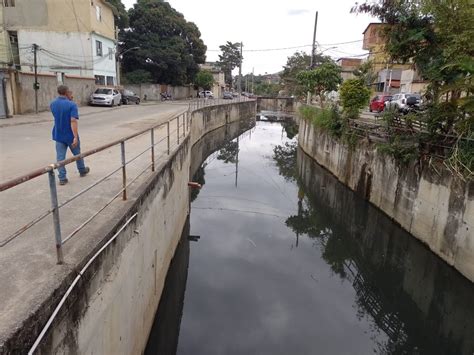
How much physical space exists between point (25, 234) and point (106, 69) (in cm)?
3094

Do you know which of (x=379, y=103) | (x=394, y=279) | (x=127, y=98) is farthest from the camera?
(x=127, y=98)

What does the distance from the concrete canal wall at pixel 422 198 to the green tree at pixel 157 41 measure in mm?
29344

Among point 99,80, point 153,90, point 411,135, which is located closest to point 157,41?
point 153,90

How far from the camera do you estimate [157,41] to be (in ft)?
131

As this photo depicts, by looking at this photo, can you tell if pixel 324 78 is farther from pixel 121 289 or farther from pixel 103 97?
pixel 121 289

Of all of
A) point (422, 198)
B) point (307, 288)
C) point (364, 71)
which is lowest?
point (307, 288)

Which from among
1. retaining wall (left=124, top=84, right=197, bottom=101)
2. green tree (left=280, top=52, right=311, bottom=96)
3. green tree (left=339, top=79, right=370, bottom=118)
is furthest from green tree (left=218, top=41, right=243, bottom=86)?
green tree (left=339, top=79, right=370, bottom=118)

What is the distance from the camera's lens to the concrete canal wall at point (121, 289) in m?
2.94

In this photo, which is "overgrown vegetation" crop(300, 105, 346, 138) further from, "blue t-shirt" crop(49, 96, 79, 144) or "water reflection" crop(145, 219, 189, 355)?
"blue t-shirt" crop(49, 96, 79, 144)

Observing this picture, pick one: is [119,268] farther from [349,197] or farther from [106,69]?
[106,69]

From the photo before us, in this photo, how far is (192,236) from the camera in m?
11.6

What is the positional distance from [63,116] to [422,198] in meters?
9.40

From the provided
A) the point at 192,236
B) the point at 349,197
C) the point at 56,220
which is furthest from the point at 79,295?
the point at 349,197

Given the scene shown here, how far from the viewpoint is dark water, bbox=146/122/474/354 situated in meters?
7.12
